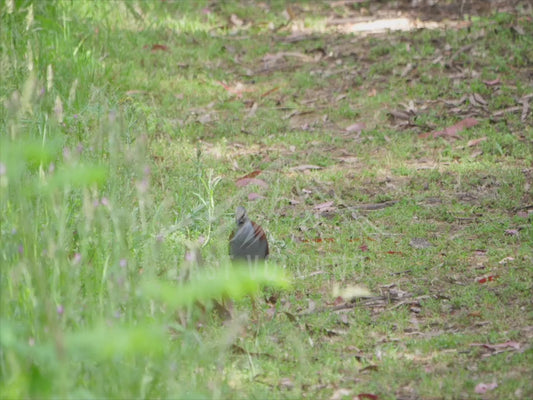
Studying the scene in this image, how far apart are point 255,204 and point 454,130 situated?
1821 millimetres

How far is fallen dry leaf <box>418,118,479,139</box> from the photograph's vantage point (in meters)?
5.89

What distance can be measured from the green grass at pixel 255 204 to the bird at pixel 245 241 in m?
0.10

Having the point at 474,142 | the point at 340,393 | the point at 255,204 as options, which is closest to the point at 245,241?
the point at 340,393

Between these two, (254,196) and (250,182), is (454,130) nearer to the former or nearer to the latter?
(250,182)

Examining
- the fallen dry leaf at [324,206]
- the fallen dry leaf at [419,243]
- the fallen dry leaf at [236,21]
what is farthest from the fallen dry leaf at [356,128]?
the fallen dry leaf at [236,21]

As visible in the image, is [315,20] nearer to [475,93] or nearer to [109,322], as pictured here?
[475,93]

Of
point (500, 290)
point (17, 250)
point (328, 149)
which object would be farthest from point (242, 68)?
Result: point (17, 250)

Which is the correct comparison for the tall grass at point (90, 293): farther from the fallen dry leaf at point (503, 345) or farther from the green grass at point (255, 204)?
the fallen dry leaf at point (503, 345)

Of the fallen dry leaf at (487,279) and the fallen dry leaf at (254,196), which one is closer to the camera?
the fallen dry leaf at (487,279)

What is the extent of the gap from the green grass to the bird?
10cm

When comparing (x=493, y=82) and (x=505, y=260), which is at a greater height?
(x=493, y=82)

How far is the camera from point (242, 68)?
7441 millimetres

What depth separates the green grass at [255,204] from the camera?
2.64 m

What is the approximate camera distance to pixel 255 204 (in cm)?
482
